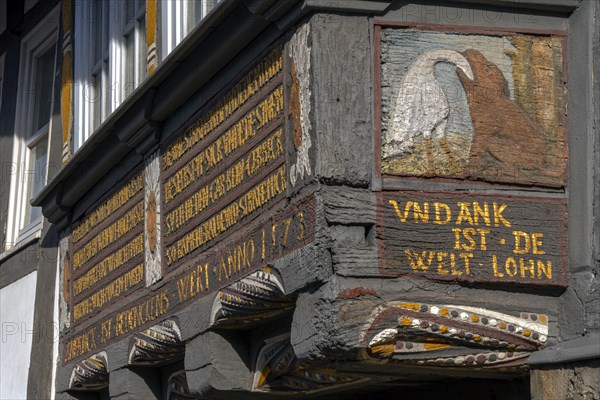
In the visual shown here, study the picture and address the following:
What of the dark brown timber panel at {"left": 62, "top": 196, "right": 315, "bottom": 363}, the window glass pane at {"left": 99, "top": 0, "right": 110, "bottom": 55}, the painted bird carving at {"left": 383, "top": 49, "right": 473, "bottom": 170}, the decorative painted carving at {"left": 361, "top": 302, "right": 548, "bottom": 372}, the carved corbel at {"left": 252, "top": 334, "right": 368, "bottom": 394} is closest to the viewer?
A: the decorative painted carving at {"left": 361, "top": 302, "right": 548, "bottom": 372}

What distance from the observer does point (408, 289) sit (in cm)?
538

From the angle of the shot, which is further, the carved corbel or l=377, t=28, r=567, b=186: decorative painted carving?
the carved corbel

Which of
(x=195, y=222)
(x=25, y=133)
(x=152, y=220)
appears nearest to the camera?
(x=195, y=222)

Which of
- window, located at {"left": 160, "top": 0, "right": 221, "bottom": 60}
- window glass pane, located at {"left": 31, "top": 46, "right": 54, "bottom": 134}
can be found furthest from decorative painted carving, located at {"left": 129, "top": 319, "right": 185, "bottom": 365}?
window glass pane, located at {"left": 31, "top": 46, "right": 54, "bottom": 134}

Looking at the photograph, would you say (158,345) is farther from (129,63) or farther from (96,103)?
(96,103)

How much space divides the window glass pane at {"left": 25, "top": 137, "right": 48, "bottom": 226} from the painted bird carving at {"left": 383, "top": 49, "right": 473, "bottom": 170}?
18.3 ft

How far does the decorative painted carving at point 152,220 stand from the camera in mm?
7414

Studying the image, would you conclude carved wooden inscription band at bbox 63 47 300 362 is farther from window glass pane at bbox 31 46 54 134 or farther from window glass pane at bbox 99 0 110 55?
window glass pane at bbox 31 46 54 134

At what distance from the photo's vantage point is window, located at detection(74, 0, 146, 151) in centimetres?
806

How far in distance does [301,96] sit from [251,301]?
91cm

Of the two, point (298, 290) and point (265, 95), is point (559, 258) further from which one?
point (265, 95)

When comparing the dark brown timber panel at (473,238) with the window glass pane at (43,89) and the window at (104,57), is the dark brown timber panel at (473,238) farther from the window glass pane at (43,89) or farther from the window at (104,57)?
the window glass pane at (43,89)

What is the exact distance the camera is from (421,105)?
18.3 ft

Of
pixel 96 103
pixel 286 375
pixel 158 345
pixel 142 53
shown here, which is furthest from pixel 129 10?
pixel 286 375
